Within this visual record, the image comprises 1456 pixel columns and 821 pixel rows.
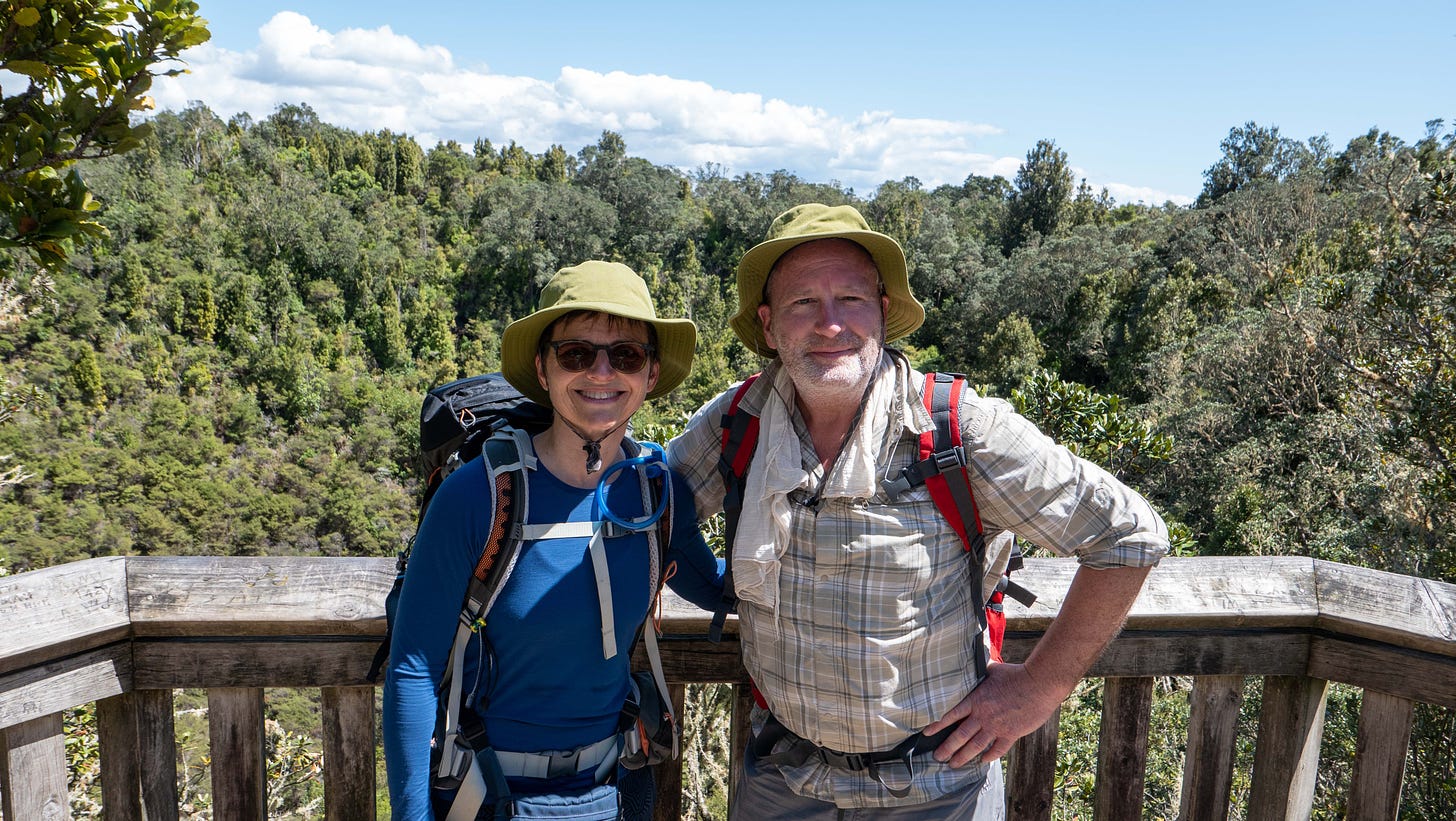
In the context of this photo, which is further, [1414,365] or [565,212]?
[565,212]

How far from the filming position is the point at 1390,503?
383 inches

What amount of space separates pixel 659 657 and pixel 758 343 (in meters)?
0.70

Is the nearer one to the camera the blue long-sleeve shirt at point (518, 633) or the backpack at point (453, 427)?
the blue long-sleeve shirt at point (518, 633)

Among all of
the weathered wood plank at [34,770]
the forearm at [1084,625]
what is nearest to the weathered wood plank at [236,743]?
the weathered wood plank at [34,770]

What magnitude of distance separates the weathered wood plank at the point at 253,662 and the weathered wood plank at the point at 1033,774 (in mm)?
1240

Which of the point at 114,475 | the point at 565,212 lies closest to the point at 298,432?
the point at 114,475

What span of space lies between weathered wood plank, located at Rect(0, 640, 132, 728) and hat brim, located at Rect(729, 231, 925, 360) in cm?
128

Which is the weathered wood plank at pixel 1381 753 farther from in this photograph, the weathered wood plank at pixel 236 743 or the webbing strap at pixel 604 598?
the weathered wood plank at pixel 236 743

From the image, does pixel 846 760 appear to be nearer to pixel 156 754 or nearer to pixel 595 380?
pixel 595 380

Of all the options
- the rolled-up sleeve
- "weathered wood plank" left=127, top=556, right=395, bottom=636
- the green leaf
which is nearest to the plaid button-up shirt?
the rolled-up sleeve

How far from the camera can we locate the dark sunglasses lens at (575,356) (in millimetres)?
1578

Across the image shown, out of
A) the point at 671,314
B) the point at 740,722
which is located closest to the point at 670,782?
the point at 740,722

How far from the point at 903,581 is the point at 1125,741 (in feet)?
2.01

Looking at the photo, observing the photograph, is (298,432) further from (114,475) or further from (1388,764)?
(1388,764)
